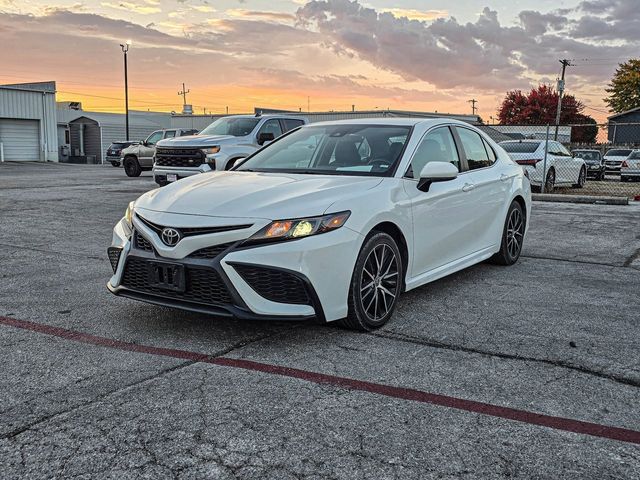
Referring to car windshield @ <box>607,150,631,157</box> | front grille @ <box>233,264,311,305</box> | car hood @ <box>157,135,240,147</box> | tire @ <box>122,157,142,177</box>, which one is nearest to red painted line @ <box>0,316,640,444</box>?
front grille @ <box>233,264,311,305</box>

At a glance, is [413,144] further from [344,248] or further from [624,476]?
[624,476]

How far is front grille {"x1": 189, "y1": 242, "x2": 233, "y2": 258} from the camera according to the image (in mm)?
4047

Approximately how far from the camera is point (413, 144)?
5.29 metres

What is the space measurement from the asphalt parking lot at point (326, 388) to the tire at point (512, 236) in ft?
2.79

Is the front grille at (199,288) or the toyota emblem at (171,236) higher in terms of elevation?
the toyota emblem at (171,236)

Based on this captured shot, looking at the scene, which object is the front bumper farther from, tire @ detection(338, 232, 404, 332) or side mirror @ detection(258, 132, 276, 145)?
side mirror @ detection(258, 132, 276, 145)

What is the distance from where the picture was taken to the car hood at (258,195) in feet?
13.6

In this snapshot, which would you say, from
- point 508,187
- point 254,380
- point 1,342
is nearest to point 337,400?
point 254,380

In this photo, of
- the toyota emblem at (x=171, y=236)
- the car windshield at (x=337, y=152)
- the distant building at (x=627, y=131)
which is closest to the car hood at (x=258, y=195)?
the toyota emblem at (x=171, y=236)

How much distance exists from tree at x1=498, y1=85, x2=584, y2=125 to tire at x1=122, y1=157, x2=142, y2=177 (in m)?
51.3

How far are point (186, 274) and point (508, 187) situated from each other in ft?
12.8

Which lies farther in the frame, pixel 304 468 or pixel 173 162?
pixel 173 162

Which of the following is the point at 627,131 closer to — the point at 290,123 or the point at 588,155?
the point at 588,155

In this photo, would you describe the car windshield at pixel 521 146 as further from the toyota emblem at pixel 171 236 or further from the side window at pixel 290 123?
the toyota emblem at pixel 171 236
